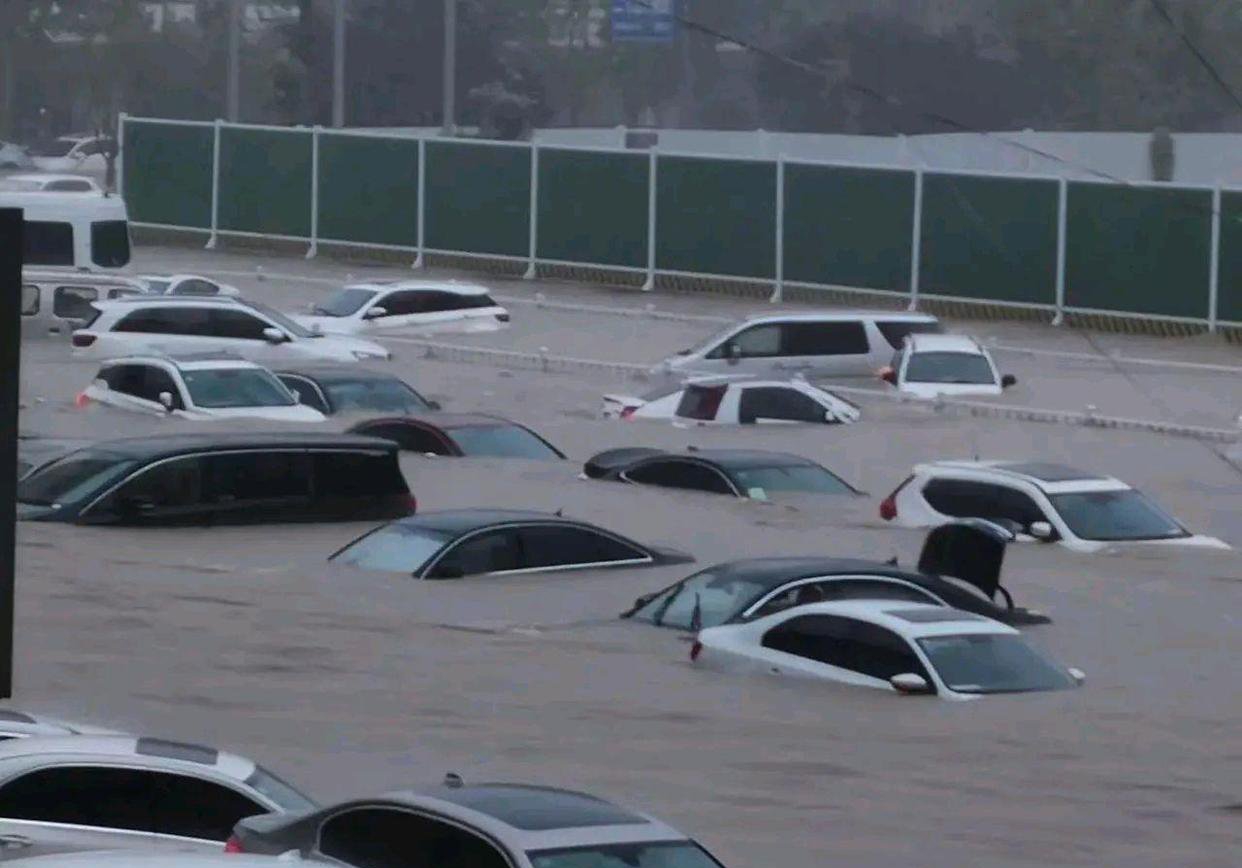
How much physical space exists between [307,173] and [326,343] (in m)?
19.3

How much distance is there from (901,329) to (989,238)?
32.7 ft

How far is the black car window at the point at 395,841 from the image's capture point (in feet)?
26.3

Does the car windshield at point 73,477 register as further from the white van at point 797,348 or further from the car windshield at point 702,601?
the white van at point 797,348

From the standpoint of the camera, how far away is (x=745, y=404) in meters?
32.3

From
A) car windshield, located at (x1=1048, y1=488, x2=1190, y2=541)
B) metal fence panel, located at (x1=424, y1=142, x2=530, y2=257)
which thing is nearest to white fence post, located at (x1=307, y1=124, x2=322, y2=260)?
metal fence panel, located at (x1=424, y1=142, x2=530, y2=257)

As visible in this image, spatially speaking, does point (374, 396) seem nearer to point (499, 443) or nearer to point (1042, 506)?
point (499, 443)

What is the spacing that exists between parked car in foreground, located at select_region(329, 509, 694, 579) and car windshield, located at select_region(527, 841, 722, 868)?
36.2 feet

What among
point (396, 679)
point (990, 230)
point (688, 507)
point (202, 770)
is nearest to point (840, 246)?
point (990, 230)

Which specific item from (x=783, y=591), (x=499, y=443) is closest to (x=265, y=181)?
(x=499, y=443)

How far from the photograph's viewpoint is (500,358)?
40.1 meters

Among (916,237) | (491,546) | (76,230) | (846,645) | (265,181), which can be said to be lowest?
(491,546)

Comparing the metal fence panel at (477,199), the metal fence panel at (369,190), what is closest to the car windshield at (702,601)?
the metal fence panel at (477,199)

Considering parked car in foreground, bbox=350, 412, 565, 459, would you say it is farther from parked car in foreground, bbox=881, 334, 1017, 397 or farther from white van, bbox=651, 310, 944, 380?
white van, bbox=651, 310, 944, 380

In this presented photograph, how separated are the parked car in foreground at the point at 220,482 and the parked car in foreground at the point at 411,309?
782 inches
